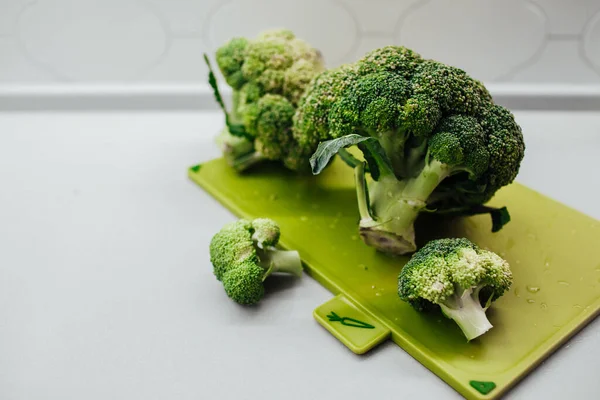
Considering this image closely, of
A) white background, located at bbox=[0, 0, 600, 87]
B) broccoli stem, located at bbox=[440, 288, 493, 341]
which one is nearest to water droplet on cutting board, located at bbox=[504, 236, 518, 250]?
broccoli stem, located at bbox=[440, 288, 493, 341]

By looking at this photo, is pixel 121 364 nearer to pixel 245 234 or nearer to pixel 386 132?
pixel 245 234

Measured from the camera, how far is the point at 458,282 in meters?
0.95

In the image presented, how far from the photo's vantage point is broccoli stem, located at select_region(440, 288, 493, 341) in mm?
953

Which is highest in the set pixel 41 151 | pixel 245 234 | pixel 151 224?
pixel 245 234

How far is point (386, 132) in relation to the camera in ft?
3.59

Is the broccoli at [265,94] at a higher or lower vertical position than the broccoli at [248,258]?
higher

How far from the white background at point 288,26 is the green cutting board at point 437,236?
0.51 m

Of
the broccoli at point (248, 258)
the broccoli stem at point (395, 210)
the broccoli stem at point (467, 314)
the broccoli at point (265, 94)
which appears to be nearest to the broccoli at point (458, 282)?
the broccoli stem at point (467, 314)

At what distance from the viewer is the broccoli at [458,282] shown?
0.95 m

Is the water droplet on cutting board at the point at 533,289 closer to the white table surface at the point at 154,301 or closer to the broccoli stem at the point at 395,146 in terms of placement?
the white table surface at the point at 154,301

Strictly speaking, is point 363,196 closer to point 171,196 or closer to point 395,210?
point 395,210

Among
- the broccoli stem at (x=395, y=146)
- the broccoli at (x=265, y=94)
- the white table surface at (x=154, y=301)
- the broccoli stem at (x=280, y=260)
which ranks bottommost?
the white table surface at (x=154, y=301)

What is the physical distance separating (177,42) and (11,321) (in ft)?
3.27

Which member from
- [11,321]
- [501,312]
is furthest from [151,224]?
[501,312]
